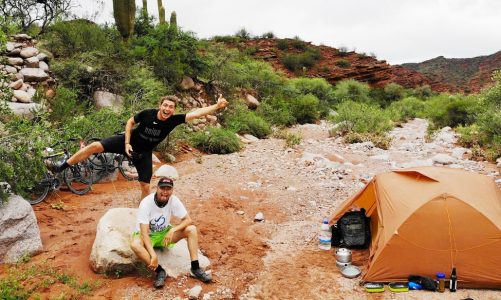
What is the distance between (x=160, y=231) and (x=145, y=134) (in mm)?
1476

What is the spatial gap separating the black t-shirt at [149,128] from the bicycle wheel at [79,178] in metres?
2.27

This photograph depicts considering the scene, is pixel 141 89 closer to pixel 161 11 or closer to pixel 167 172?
pixel 167 172

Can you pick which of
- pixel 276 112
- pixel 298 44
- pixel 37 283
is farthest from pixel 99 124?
pixel 298 44

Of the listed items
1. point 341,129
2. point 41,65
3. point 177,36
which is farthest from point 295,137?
point 41,65

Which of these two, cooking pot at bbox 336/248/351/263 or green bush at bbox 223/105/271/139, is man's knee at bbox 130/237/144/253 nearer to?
cooking pot at bbox 336/248/351/263

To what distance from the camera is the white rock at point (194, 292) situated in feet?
13.9

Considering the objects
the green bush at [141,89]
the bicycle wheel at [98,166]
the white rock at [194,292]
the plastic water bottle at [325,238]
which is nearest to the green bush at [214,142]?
the green bush at [141,89]

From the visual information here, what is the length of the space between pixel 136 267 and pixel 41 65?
8575 millimetres

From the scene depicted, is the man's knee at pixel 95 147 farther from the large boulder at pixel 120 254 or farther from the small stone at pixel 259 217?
the small stone at pixel 259 217

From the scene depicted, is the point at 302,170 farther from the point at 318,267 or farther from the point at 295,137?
the point at 318,267

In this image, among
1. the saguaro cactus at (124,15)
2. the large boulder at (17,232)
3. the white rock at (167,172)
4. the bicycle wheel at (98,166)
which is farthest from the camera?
the saguaro cactus at (124,15)

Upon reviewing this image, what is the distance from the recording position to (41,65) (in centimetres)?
1112

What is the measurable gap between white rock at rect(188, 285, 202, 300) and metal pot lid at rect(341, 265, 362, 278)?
1.71 meters

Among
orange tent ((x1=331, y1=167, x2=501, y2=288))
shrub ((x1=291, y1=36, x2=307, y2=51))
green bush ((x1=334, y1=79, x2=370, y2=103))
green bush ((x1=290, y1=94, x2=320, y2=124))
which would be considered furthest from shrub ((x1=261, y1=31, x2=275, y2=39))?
orange tent ((x1=331, y1=167, x2=501, y2=288))
